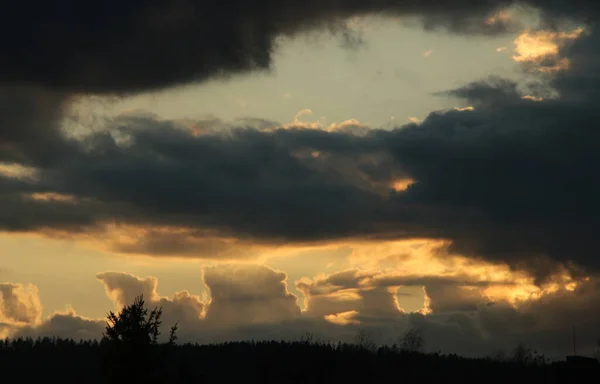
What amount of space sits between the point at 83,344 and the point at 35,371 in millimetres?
20131

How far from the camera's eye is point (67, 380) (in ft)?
422

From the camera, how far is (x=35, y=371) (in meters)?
131

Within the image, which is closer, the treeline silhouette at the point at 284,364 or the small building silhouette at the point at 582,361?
the small building silhouette at the point at 582,361

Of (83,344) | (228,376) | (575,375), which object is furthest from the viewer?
(83,344)

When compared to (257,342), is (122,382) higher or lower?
lower

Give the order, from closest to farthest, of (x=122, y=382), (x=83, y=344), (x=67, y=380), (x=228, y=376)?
(x=122, y=382) < (x=67, y=380) < (x=228, y=376) < (x=83, y=344)

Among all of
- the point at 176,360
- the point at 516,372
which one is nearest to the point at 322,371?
the point at 176,360

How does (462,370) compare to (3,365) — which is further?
(462,370)

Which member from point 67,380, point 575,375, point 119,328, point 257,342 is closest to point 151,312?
point 119,328

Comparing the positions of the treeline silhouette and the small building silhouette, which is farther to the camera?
the treeline silhouette

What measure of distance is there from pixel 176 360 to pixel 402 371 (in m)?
36.9

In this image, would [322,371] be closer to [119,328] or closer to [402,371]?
[402,371]

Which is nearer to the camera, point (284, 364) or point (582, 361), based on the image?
point (582, 361)

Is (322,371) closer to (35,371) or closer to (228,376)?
(228,376)
